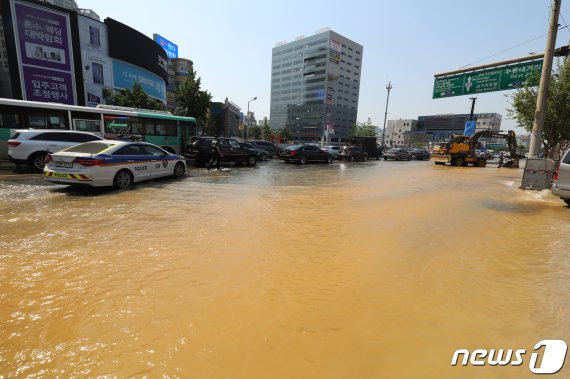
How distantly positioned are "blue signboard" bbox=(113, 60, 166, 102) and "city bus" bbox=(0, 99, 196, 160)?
27100 mm

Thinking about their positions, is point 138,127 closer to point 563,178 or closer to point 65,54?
point 563,178

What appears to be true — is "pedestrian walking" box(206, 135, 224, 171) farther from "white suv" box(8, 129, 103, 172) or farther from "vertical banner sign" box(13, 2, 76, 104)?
"vertical banner sign" box(13, 2, 76, 104)

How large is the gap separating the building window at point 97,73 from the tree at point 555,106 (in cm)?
4253

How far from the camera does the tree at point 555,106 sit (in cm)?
1641

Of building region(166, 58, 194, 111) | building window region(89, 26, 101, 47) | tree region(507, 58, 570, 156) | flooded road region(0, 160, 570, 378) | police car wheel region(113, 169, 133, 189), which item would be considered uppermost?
building region(166, 58, 194, 111)

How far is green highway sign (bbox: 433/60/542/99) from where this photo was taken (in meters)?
16.3

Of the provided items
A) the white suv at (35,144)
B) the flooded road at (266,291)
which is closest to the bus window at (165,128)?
the white suv at (35,144)

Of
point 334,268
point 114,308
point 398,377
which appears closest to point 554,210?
point 334,268

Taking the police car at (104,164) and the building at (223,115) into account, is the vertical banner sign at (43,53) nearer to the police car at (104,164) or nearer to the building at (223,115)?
the police car at (104,164)

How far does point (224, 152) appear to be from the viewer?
1728 centimetres

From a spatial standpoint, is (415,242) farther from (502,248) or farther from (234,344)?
(234,344)

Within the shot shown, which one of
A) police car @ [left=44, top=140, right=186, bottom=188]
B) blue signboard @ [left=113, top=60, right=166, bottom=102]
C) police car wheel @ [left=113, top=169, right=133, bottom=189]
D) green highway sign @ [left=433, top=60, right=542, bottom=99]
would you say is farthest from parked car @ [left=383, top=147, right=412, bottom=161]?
blue signboard @ [left=113, top=60, right=166, bottom=102]

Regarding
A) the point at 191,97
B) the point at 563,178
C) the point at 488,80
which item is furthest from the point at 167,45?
the point at 563,178

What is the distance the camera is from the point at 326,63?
122500 millimetres
